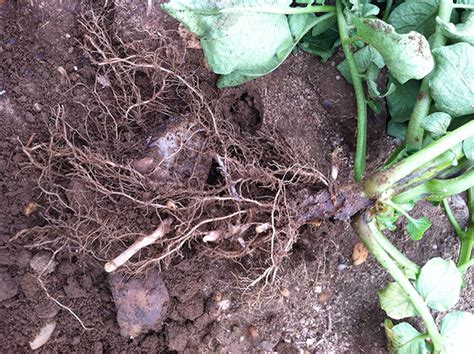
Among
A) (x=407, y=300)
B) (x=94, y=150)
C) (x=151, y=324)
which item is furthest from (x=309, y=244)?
(x=94, y=150)

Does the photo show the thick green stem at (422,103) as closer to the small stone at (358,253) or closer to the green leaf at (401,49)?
the green leaf at (401,49)

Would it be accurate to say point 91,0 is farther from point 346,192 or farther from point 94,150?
point 346,192

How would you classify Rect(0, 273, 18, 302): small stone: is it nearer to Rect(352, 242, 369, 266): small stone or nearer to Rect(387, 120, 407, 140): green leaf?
Rect(352, 242, 369, 266): small stone

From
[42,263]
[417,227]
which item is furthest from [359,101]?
[42,263]

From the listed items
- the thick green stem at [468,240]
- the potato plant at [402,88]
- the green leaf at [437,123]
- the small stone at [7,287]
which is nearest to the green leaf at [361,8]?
the potato plant at [402,88]

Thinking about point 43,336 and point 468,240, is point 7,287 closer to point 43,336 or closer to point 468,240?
point 43,336

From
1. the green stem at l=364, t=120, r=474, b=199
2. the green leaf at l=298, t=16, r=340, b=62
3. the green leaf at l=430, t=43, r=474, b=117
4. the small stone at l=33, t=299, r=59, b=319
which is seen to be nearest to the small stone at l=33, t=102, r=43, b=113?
the small stone at l=33, t=299, r=59, b=319
